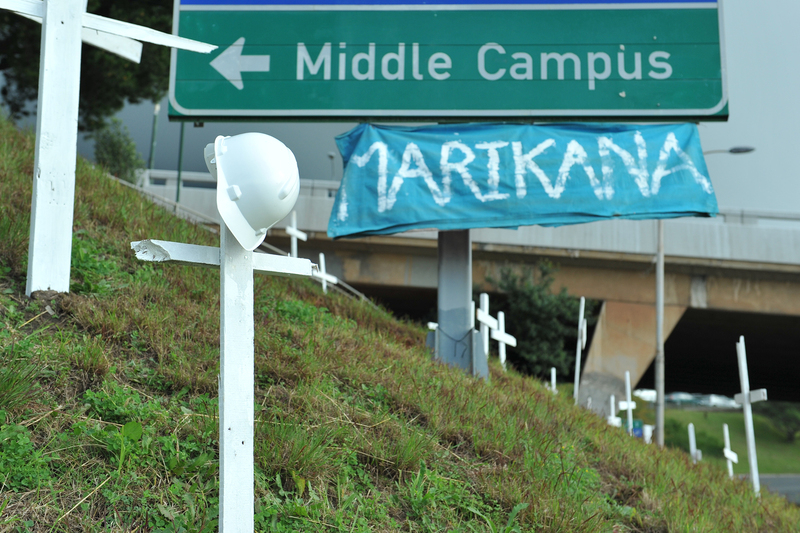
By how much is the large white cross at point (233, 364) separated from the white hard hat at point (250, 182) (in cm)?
14

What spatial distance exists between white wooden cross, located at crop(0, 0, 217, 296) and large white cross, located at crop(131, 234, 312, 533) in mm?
2040

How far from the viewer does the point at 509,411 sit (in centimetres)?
508

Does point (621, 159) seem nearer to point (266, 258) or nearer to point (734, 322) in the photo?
point (266, 258)

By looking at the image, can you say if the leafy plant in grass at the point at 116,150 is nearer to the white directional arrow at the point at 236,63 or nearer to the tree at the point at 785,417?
the white directional arrow at the point at 236,63

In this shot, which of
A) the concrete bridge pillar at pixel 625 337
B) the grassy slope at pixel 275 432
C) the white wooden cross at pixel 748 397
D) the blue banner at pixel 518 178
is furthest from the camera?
the concrete bridge pillar at pixel 625 337

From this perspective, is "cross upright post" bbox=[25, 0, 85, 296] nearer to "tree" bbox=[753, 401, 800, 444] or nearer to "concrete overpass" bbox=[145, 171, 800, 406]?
"concrete overpass" bbox=[145, 171, 800, 406]

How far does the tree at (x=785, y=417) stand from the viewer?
67250 millimetres

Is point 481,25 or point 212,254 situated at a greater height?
point 481,25

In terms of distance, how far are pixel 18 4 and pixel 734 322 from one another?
23.2 m

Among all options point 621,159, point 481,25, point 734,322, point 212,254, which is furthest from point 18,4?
point 734,322

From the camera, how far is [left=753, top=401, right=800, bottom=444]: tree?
221ft

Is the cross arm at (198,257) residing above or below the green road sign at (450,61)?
below

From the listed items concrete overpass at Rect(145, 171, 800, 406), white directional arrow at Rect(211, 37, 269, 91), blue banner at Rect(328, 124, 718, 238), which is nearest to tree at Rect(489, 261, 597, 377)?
concrete overpass at Rect(145, 171, 800, 406)

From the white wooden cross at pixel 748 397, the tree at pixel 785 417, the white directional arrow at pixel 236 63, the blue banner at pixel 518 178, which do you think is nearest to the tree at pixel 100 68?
the white directional arrow at pixel 236 63
